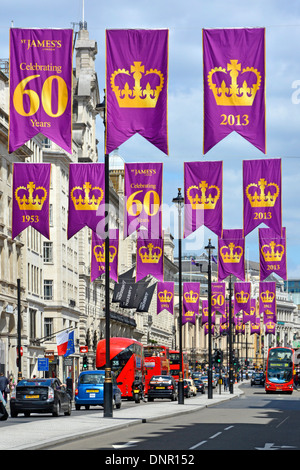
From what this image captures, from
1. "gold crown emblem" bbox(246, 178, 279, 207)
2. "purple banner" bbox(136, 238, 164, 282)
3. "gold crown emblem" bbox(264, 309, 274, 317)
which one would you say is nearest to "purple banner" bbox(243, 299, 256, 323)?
"gold crown emblem" bbox(264, 309, 274, 317)

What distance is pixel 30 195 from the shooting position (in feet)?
138

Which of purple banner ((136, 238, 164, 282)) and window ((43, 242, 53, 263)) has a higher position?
window ((43, 242, 53, 263))

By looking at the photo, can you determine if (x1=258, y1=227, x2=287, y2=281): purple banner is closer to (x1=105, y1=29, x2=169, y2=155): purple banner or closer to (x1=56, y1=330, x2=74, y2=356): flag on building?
(x1=56, y1=330, x2=74, y2=356): flag on building

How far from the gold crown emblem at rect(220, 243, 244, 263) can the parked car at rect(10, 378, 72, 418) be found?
17.9m

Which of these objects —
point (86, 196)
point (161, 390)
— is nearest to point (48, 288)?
point (161, 390)

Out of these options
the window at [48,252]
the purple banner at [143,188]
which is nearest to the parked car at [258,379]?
the window at [48,252]

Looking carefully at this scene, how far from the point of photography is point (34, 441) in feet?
75.3

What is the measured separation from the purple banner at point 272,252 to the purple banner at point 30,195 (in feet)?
53.7

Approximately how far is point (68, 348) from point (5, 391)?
56.2 ft

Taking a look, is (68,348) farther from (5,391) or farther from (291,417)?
(291,417)

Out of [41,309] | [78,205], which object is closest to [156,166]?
[78,205]

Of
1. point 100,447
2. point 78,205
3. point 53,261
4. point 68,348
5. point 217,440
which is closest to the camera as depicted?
point 100,447

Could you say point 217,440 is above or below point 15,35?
below

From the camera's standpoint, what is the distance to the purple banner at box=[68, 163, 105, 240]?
42875 mm
